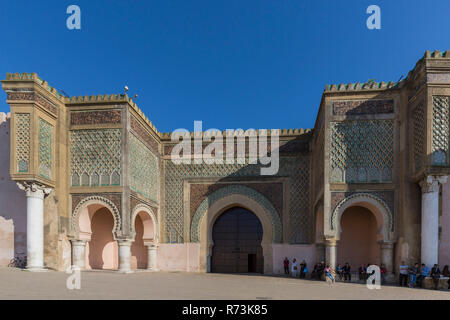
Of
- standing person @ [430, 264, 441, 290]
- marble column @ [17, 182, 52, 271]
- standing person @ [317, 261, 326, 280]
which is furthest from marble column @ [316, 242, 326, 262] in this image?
marble column @ [17, 182, 52, 271]

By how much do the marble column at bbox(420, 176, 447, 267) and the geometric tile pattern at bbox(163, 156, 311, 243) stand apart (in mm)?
4135

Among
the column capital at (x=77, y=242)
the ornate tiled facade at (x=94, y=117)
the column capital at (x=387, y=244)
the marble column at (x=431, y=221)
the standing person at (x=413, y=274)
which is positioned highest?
the ornate tiled facade at (x=94, y=117)

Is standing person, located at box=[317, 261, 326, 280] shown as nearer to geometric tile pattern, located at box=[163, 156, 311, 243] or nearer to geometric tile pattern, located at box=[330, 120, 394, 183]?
geometric tile pattern, located at box=[163, 156, 311, 243]

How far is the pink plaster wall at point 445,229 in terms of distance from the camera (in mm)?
9188

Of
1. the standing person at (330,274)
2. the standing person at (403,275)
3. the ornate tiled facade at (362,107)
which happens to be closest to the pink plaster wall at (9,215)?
the standing person at (330,274)

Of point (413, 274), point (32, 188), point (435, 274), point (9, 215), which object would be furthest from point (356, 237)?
point (9, 215)

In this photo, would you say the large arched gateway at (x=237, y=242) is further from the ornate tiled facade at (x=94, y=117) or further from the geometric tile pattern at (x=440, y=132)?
the geometric tile pattern at (x=440, y=132)

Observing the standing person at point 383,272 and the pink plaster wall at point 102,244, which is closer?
the standing person at point 383,272

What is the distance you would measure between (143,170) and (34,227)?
3.65 metres

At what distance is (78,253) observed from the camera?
1044 cm

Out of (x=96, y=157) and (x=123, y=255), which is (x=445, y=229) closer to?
(x=123, y=255)

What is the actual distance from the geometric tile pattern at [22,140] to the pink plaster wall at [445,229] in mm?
11075

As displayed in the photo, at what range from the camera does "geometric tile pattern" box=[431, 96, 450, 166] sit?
8.70 m

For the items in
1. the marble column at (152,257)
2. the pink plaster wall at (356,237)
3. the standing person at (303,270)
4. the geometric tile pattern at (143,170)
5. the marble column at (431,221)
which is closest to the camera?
the marble column at (431,221)
